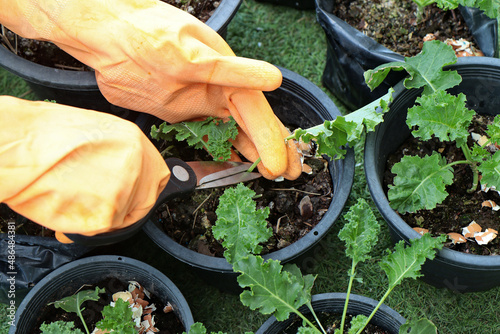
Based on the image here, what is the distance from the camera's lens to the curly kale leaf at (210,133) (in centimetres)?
164

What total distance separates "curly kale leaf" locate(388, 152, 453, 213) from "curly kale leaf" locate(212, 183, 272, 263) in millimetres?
408

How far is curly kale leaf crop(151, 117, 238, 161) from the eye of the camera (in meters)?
1.64

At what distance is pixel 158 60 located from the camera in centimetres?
139

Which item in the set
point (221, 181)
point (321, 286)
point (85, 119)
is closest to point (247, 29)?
point (221, 181)

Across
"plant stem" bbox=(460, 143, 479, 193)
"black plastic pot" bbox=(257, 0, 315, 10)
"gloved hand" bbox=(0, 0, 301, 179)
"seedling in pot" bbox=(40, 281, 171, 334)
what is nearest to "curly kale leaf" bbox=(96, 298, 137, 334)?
"seedling in pot" bbox=(40, 281, 171, 334)

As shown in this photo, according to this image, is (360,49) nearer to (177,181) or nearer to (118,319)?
(177,181)

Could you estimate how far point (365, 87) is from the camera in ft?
6.55

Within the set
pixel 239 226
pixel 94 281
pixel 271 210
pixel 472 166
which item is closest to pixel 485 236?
pixel 472 166

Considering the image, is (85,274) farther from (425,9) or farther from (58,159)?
(425,9)

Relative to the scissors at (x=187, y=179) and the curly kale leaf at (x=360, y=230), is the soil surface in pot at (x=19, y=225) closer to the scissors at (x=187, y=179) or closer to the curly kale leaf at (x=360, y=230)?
the scissors at (x=187, y=179)

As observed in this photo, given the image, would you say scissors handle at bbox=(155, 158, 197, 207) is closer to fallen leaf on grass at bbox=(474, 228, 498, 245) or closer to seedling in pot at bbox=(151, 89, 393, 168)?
seedling in pot at bbox=(151, 89, 393, 168)

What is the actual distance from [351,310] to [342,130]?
552mm

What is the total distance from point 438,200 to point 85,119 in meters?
1.01

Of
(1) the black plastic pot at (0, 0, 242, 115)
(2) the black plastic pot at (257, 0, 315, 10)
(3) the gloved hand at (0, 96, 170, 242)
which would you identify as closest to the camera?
(3) the gloved hand at (0, 96, 170, 242)
